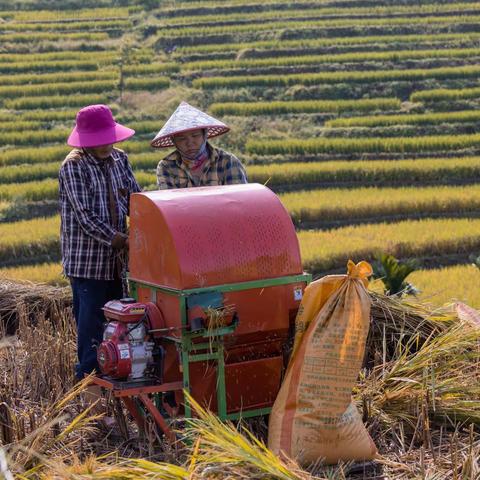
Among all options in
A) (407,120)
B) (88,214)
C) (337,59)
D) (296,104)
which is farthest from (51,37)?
(88,214)

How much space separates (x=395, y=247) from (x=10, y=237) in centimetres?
482

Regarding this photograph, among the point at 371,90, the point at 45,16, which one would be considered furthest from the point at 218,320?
the point at 45,16

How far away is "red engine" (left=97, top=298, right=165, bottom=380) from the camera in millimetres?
3701

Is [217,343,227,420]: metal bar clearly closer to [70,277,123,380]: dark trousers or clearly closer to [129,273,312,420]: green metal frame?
[129,273,312,420]: green metal frame

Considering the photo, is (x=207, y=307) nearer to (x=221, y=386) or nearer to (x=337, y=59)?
(x=221, y=386)

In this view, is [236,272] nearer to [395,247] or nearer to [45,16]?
[395,247]

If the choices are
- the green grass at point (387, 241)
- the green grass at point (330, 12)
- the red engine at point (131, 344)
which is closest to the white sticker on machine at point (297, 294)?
the red engine at point (131, 344)

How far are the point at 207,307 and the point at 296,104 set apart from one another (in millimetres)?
18853

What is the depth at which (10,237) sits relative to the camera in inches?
512

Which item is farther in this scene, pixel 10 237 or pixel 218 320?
pixel 10 237

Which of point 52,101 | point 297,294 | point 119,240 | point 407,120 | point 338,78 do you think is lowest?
point 407,120

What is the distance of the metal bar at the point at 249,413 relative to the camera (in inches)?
148

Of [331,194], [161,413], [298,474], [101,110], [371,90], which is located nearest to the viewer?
[298,474]

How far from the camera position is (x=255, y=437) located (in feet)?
11.9
